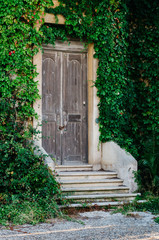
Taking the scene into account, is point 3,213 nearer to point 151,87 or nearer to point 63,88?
point 63,88

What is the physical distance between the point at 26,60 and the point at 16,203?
3.08 meters

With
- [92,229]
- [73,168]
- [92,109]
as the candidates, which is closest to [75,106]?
[92,109]

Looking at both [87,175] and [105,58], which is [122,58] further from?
[87,175]

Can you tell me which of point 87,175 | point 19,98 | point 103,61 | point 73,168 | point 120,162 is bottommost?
point 87,175

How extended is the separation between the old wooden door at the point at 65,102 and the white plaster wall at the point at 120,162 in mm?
611

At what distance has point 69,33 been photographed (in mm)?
7988

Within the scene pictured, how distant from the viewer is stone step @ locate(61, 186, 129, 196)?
21.8 feet

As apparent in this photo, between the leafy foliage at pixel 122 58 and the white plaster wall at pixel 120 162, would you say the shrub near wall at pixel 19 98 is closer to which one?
the leafy foliage at pixel 122 58

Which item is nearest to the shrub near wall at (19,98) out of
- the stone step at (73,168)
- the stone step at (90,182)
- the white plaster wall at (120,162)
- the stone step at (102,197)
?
the stone step at (102,197)

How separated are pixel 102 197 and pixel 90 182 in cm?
50

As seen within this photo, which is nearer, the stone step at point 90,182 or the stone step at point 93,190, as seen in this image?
the stone step at point 93,190

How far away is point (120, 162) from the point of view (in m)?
7.43

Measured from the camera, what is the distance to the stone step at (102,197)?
6.48 metres

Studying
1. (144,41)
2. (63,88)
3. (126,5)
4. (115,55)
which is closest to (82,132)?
(63,88)
